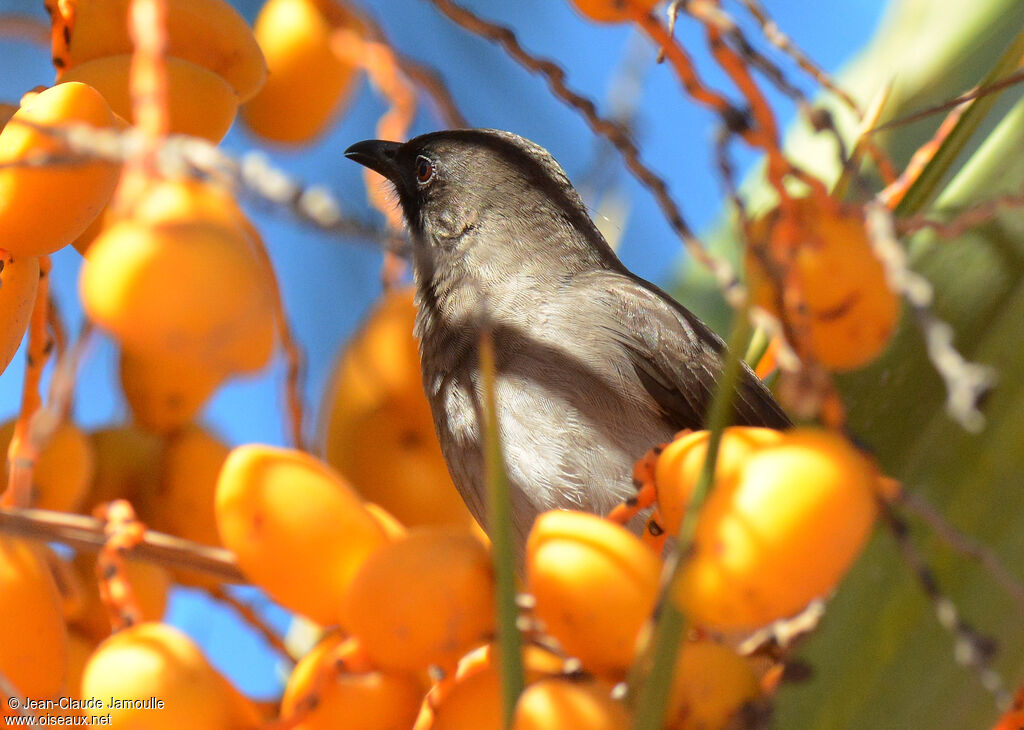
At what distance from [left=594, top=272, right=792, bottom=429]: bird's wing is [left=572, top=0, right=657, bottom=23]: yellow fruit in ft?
3.45

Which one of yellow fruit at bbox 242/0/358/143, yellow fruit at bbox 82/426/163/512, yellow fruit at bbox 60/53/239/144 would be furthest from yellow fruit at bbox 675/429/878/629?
yellow fruit at bbox 242/0/358/143

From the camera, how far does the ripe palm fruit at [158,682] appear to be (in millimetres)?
606

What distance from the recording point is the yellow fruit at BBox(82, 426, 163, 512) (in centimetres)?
105

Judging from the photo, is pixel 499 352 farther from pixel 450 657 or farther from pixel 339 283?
pixel 450 657

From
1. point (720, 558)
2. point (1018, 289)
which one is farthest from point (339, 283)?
point (720, 558)

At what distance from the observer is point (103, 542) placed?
2.10 feet

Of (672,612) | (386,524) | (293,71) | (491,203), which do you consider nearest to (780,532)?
(672,612)

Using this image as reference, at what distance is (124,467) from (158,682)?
1.62ft

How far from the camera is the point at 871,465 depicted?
0.51 metres

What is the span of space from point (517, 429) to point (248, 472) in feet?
3.49

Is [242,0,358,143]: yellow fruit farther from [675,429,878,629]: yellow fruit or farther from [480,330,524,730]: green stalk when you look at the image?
[675,429,878,629]: yellow fruit

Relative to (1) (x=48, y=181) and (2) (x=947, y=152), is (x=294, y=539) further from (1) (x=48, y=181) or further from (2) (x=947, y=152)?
(2) (x=947, y=152)

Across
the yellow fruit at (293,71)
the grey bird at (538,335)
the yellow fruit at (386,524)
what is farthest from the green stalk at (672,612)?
the grey bird at (538,335)

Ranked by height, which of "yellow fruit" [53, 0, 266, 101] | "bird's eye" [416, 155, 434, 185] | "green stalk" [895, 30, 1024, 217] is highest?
"bird's eye" [416, 155, 434, 185]
